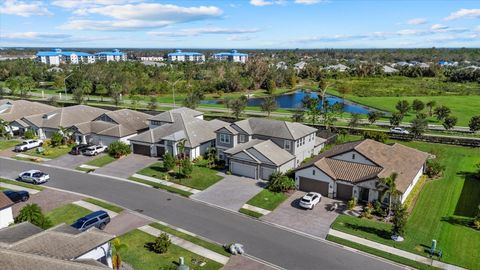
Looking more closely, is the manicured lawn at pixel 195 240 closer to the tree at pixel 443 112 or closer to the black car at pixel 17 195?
the black car at pixel 17 195

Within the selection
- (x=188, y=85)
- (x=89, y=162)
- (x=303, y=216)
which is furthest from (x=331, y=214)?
(x=188, y=85)

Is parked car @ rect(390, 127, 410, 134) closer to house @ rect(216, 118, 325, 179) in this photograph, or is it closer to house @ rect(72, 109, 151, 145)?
house @ rect(216, 118, 325, 179)

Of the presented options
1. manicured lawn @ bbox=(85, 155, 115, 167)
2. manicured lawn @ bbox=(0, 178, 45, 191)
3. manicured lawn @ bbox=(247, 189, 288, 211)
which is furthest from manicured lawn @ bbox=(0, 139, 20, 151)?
manicured lawn @ bbox=(247, 189, 288, 211)

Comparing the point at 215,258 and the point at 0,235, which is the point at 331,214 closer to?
the point at 215,258

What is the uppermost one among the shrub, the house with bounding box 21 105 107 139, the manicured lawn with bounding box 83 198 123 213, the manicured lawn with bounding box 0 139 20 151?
the house with bounding box 21 105 107 139

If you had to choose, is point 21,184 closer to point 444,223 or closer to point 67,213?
point 67,213

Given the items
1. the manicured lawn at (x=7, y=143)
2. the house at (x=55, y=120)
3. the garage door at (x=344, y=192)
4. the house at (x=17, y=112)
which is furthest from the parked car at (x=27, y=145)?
the garage door at (x=344, y=192)
